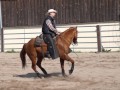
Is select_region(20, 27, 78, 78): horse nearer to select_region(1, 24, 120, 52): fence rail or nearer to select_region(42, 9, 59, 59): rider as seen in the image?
select_region(42, 9, 59, 59): rider

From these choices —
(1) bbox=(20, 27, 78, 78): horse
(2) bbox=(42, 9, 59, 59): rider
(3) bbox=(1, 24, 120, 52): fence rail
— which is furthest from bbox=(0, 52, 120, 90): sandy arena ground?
(3) bbox=(1, 24, 120, 52): fence rail

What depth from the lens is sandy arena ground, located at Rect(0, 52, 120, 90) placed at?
10.5 meters

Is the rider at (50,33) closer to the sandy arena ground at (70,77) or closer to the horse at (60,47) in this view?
the horse at (60,47)

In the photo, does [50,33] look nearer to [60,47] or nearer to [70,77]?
[60,47]

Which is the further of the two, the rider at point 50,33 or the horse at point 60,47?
the horse at point 60,47

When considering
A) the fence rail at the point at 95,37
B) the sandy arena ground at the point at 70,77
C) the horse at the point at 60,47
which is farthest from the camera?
the fence rail at the point at 95,37

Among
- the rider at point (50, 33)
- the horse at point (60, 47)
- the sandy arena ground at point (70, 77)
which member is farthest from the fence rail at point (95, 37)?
the rider at point (50, 33)

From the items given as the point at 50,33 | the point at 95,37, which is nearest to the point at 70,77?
the point at 50,33

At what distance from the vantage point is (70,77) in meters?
12.0

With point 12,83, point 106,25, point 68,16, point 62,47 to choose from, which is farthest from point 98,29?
point 12,83

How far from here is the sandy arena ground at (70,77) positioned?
10.5 metres

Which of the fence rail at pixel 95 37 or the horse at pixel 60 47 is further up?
the horse at pixel 60 47

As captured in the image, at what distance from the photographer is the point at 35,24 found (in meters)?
23.9

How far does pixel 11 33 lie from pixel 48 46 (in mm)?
12513
